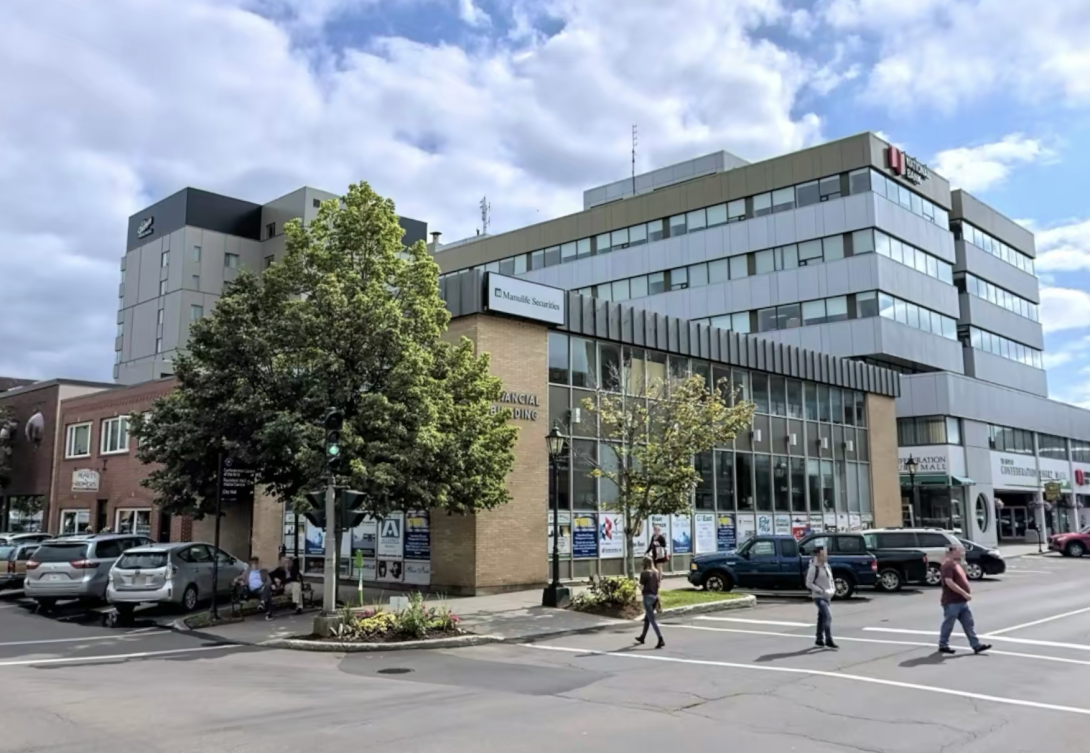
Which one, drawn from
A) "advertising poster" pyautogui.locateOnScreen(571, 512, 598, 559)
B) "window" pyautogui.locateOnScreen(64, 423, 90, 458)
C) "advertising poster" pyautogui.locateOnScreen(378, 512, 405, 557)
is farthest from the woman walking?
"window" pyautogui.locateOnScreen(64, 423, 90, 458)

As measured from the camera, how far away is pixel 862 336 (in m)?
46.4

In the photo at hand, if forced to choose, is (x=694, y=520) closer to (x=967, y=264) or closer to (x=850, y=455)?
(x=850, y=455)

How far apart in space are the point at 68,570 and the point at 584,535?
42.3ft

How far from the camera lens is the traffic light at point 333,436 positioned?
1527cm

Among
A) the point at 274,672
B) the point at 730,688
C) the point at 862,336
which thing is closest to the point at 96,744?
the point at 274,672

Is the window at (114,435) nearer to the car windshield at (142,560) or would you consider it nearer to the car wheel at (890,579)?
the car windshield at (142,560)

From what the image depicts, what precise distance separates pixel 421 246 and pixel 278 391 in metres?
4.47

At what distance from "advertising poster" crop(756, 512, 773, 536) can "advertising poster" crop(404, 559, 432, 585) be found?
13.2 m

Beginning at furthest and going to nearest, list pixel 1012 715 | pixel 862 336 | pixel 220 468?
pixel 862 336 → pixel 220 468 → pixel 1012 715

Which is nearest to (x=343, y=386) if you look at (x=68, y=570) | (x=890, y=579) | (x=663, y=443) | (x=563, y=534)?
(x=663, y=443)

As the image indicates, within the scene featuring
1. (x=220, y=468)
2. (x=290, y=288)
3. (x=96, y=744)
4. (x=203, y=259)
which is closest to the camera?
(x=96, y=744)

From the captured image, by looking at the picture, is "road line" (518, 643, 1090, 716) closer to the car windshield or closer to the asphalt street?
the asphalt street

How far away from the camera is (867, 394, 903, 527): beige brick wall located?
38375 millimetres

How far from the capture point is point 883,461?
128ft
